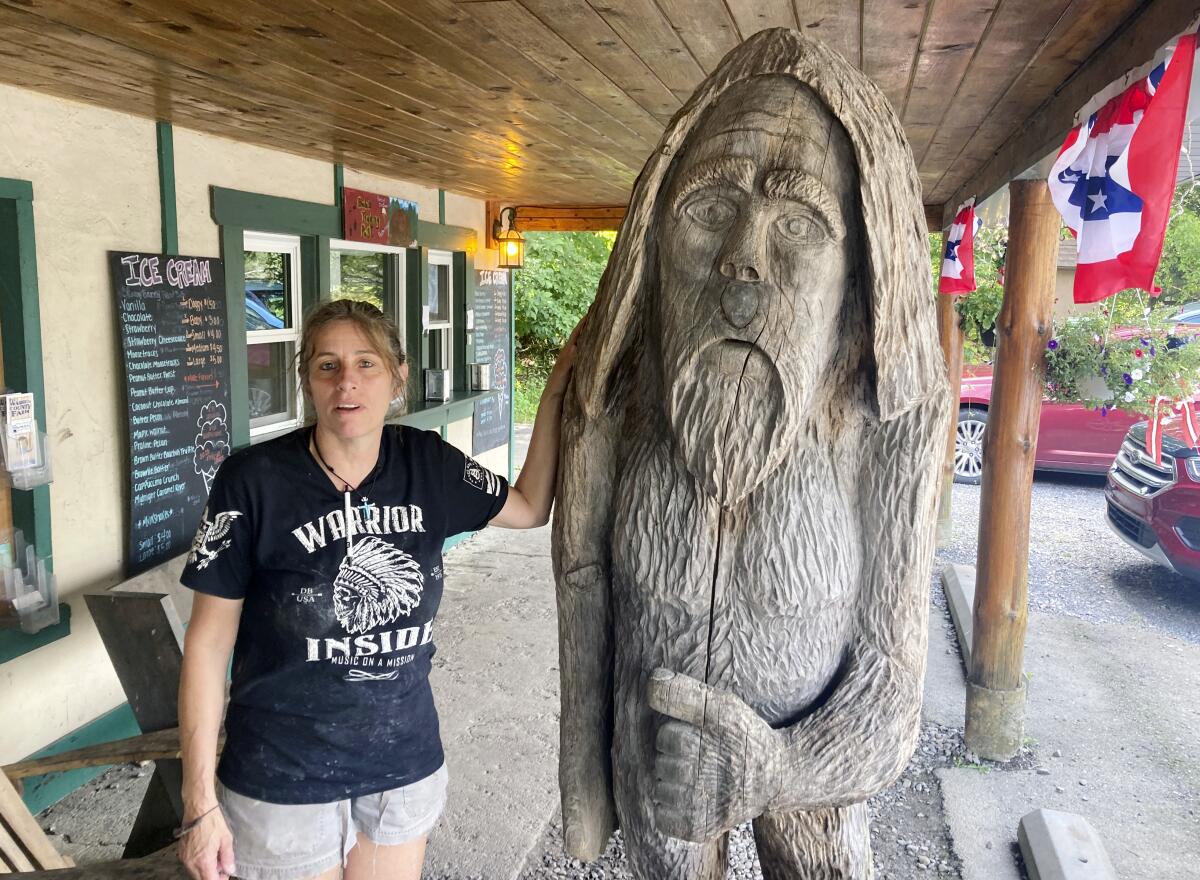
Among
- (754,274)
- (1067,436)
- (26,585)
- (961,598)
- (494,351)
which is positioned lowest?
(961,598)

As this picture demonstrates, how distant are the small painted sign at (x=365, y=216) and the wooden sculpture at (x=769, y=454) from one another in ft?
14.7

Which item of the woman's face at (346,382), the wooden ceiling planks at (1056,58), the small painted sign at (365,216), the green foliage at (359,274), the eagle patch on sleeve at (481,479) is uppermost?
the wooden ceiling planks at (1056,58)

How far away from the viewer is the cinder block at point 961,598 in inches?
214

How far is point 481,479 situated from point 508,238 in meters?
6.29

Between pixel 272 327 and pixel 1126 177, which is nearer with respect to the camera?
pixel 1126 177

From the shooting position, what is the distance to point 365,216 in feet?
18.9

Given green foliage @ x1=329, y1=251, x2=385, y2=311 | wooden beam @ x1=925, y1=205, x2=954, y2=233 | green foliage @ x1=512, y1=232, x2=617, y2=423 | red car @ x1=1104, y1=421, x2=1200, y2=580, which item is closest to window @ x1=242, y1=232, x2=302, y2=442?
green foliage @ x1=329, y1=251, x2=385, y2=311

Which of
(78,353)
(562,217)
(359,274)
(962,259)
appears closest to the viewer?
(78,353)

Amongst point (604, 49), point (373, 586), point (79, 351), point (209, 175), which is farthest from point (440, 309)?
point (373, 586)

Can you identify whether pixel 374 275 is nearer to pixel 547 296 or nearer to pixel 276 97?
pixel 276 97

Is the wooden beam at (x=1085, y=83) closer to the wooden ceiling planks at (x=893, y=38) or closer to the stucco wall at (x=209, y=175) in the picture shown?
Result: the wooden ceiling planks at (x=893, y=38)

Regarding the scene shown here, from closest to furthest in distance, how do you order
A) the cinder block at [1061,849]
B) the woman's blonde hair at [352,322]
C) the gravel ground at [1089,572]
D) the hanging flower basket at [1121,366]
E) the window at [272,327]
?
the woman's blonde hair at [352,322], the cinder block at [1061,849], the hanging flower basket at [1121,366], the window at [272,327], the gravel ground at [1089,572]

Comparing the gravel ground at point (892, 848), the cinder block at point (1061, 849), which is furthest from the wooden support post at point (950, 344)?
the cinder block at point (1061, 849)

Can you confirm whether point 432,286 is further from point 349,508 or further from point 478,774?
point 349,508
